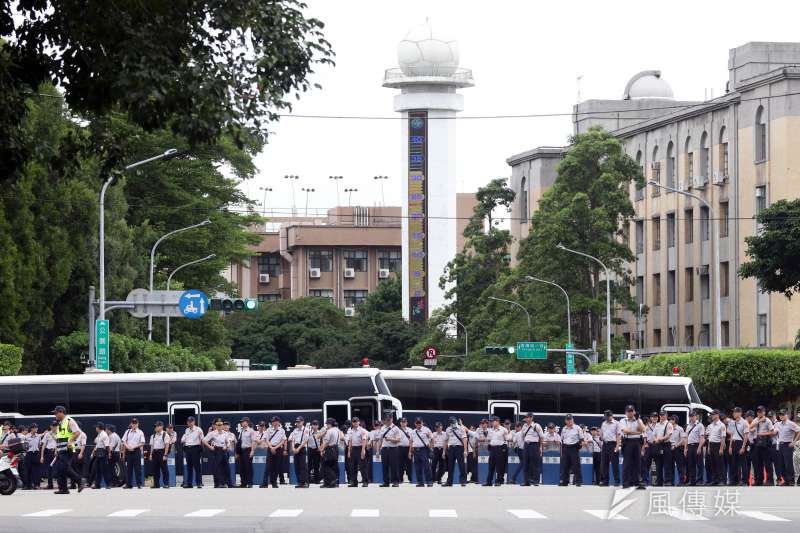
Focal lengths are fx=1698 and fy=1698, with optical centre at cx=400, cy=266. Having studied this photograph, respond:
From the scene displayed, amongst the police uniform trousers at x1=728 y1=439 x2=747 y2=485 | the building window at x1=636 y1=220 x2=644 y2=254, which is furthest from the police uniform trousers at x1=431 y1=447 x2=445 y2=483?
the building window at x1=636 y1=220 x2=644 y2=254

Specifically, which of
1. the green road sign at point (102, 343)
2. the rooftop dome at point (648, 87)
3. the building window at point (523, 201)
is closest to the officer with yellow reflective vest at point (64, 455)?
the green road sign at point (102, 343)

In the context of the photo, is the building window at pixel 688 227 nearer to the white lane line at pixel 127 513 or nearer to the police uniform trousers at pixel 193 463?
the police uniform trousers at pixel 193 463

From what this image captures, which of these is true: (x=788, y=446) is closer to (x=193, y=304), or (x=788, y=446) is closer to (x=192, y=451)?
(x=192, y=451)

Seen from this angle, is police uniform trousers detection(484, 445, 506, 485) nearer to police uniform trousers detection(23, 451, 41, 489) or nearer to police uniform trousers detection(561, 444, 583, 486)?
police uniform trousers detection(561, 444, 583, 486)

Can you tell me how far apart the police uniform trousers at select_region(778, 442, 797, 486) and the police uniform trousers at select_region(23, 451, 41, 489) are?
14.8m

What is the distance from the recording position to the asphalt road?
19.1 metres

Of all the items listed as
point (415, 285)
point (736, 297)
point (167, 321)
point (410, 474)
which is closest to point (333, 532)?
point (410, 474)

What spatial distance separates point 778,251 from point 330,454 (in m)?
28.1

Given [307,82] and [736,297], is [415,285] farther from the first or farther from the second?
[307,82]

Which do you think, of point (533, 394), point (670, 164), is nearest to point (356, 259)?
point (670, 164)

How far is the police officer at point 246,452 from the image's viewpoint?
34219 mm

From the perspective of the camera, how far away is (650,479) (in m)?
34.0

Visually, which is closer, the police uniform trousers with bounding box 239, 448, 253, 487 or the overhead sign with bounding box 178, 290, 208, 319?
the police uniform trousers with bounding box 239, 448, 253, 487

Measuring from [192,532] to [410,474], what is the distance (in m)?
16.8
